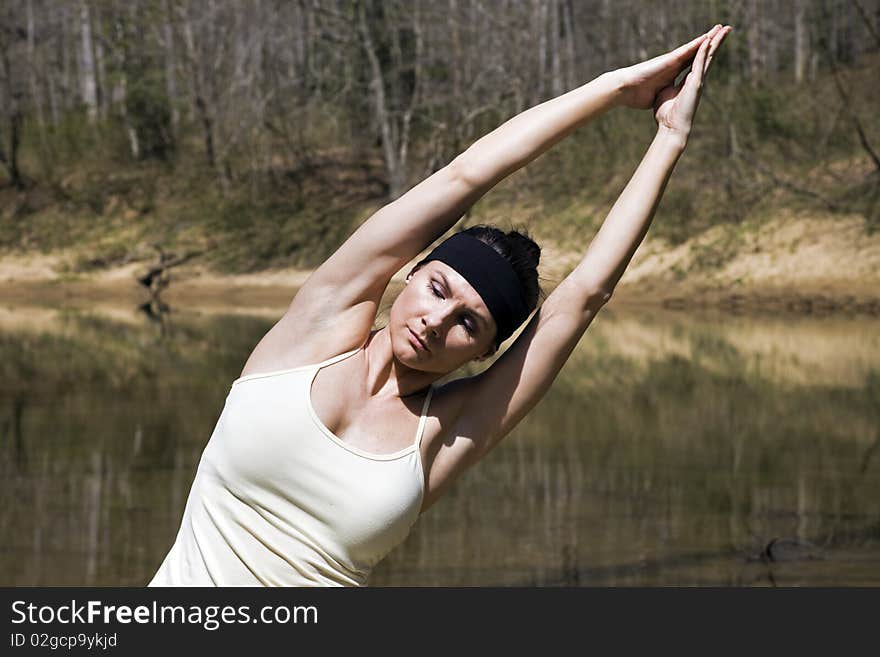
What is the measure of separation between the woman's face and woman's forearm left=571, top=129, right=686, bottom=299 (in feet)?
0.93

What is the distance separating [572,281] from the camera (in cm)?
282

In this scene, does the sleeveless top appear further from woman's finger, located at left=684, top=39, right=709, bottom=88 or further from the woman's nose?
woman's finger, located at left=684, top=39, right=709, bottom=88

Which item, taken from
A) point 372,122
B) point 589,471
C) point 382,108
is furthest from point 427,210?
point 372,122

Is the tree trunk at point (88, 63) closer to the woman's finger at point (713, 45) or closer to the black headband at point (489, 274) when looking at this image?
the woman's finger at point (713, 45)

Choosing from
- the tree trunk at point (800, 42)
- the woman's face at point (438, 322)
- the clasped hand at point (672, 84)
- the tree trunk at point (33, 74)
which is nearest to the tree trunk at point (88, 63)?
the tree trunk at point (33, 74)

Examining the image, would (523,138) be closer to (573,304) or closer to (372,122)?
(573,304)

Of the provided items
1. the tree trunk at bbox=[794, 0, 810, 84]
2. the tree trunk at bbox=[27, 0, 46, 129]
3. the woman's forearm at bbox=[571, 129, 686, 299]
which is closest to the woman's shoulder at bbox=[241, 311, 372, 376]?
the woman's forearm at bbox=[571, 129, 686, 299]

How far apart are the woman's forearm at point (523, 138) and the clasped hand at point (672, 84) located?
0.54ft

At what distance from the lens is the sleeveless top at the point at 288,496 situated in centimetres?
251

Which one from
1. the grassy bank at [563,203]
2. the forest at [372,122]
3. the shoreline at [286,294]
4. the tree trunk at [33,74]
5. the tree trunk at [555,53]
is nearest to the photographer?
the shoreline at [286,294]

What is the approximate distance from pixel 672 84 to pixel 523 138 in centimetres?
47

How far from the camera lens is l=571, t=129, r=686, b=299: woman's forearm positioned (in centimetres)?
284
